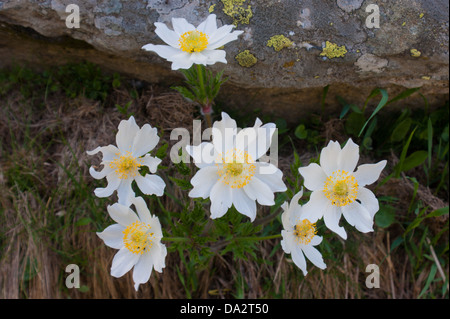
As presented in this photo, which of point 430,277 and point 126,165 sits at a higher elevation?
point 126,165

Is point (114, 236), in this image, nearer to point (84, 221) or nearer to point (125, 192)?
point (125, 192)

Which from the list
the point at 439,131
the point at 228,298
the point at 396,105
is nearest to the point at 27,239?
the point at 228,298

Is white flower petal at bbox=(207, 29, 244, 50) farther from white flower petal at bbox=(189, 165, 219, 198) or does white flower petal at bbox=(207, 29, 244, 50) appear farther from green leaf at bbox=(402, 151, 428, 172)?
green leaf at bbox=(402, 151, 428, 172)

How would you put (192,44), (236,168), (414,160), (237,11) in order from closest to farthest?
(236,168) → (192,44) → (237,11) → (414,160)

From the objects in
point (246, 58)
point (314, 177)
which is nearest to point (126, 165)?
point (314, 177)

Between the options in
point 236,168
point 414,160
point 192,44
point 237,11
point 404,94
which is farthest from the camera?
point 414,160

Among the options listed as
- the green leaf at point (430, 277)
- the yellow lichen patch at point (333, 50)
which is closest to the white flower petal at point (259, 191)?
the yellow lichen patch at point (333, 50)

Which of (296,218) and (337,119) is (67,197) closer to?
(296,218)

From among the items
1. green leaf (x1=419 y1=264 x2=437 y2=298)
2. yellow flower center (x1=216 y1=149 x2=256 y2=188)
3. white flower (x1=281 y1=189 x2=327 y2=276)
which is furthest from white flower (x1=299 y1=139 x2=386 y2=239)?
green leaf (x1=419 y1=264 x2=437 y2=298)

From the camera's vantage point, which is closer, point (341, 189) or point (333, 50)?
point (341, 189)
